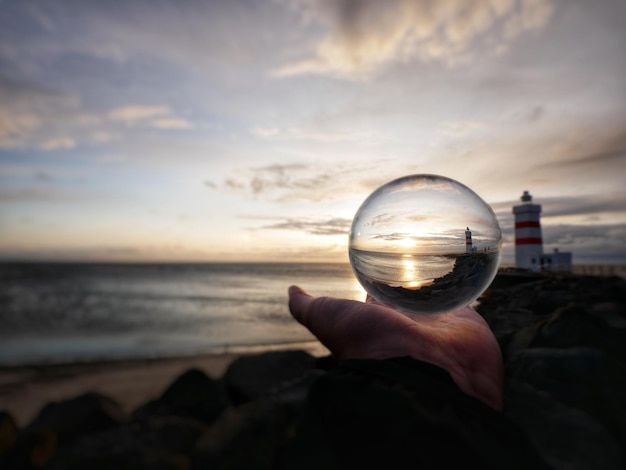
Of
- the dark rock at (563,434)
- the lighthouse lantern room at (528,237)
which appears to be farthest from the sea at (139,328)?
the dark rock at (563,434)

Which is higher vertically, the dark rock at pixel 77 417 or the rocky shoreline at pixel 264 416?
the rocky shoreline at pixel 264 416

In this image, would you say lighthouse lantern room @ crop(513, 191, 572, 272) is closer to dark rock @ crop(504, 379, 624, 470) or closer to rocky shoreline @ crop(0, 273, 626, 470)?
rocky shoreline @ crop(0, 273, 626, 470)

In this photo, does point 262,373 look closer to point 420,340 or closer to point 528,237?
point 420,340

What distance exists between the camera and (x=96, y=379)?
32.1ft

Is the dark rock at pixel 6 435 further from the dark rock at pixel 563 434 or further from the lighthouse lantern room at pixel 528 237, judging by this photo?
the lighthouse lantern room at pixel 528 237

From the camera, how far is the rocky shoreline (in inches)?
132

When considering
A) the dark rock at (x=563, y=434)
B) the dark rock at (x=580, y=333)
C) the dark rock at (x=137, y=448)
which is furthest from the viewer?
the dark rock at (x=580, y=333)

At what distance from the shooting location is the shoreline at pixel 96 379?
8227 millimetres

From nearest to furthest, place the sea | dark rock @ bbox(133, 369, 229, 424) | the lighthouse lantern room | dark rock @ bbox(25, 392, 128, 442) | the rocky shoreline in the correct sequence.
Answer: the rocky shoreline < dark rock @ bbox(25, 392, 128, 442) < dark rock @ bbox(133, 369, 229, 424) < the sea < the lighthouse lantern room

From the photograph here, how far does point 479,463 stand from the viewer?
56.2 inches

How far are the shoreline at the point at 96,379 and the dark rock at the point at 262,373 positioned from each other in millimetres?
2641

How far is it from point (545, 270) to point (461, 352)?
25.7 m

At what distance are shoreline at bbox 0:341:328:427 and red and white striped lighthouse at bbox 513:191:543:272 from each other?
16879 millimetres

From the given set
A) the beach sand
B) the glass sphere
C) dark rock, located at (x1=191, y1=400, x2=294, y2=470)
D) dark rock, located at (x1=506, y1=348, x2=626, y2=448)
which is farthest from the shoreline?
the glass sphere
